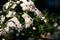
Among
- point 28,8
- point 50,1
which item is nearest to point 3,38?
point 28,8

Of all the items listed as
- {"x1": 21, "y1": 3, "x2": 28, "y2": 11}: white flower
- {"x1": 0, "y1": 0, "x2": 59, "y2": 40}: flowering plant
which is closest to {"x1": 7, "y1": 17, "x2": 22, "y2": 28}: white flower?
{"x1": 0, "y1": 0, "x2": 59, "y2": 40}: flowering plant

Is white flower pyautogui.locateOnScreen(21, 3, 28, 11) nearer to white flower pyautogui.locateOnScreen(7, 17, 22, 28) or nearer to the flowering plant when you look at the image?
the flowering plant

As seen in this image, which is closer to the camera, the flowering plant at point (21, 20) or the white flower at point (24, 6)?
the flowering plant at point (21, 20)

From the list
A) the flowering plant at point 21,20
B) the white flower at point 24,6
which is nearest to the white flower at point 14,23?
the flowering plant at point 21,20

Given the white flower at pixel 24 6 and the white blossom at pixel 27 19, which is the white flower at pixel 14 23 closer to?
the white blossom at pixel 27 19

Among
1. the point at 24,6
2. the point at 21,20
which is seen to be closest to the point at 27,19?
the point at 21,20

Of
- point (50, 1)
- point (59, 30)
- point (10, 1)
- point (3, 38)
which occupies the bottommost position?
point (3, 38)

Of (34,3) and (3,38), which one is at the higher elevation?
(34,3)

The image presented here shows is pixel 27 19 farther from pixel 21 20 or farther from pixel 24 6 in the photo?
pixel 24 6

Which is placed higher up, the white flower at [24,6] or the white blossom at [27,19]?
the white flower at [24,6]

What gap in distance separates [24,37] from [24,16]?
0.28 metres

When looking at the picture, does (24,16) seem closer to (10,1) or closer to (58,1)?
(10,1)

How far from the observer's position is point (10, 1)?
358 cm

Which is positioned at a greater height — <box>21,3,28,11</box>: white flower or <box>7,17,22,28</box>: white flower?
<box>21,3,28,11</box>: white flower
